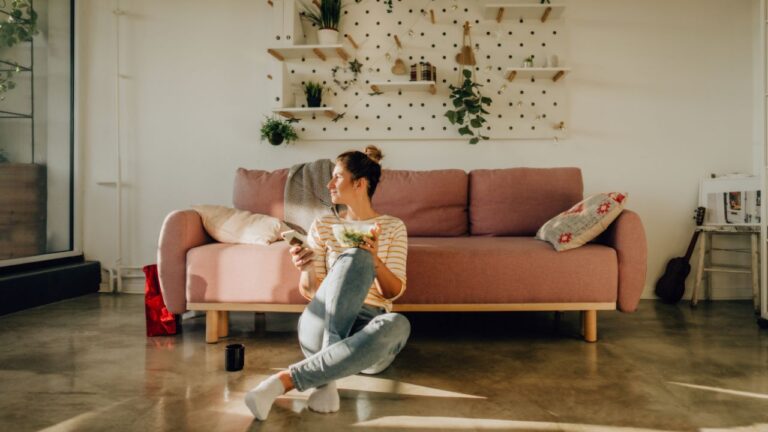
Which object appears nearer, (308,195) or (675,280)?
(308,195)

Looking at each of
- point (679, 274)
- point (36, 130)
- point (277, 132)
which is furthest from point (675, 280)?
point (36, 130)

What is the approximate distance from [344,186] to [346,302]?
443 millimetres

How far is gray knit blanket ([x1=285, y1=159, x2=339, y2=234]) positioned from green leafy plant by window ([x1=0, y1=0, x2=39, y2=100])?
207 centimetres

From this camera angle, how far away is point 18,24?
3445mm

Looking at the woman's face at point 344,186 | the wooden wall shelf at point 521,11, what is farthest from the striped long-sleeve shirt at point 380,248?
the wooden wall shelf at point 521,11

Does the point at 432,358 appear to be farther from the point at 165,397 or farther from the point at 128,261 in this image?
the point at 128,261

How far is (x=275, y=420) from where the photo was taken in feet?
5.16

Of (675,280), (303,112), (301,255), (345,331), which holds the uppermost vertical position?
(303,112)

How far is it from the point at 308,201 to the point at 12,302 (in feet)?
6.50

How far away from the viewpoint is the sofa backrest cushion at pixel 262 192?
309 cm

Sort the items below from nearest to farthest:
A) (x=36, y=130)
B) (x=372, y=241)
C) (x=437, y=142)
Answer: (x=372, y=241) → (x=36, y=130) → (x=437, y=142)

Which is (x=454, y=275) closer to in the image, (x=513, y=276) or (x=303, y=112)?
(x=513, y=276)

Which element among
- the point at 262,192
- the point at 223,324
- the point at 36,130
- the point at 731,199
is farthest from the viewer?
the point at 36,130

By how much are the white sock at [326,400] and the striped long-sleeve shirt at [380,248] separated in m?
0.33
